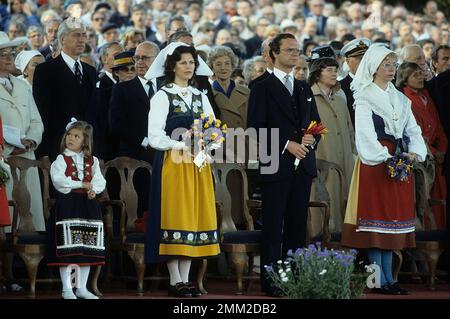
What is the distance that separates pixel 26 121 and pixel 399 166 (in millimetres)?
3409

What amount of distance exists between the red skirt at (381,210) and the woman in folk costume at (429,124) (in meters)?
1.65

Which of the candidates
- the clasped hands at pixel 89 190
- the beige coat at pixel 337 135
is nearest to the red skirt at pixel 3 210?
the clasped hands at pixel 89 190


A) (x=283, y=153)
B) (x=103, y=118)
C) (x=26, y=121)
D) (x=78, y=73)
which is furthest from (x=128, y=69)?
(x=283, y=153)

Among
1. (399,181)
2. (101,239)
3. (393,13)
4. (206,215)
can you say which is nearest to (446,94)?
(399,181)

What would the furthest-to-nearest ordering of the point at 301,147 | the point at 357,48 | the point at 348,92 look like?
the point at 348,92 → the point at 357,48 → the point at 301,147

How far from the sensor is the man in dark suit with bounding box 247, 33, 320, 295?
466 inches

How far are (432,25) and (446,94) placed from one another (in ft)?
34.7

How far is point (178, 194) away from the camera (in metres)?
11.6

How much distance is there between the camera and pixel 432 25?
76.6 ft

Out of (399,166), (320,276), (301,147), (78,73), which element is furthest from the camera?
(78,73)

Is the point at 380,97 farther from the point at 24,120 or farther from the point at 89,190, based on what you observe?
the point at 24,120

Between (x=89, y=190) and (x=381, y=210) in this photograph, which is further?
(x=381, y=210)

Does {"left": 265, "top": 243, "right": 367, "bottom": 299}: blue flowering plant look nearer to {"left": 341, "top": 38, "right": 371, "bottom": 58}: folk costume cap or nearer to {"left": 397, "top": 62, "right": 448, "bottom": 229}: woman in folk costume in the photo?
{"left": 397, "top": 62, "right": 448, "bottom": 229}: woman in folk costume
